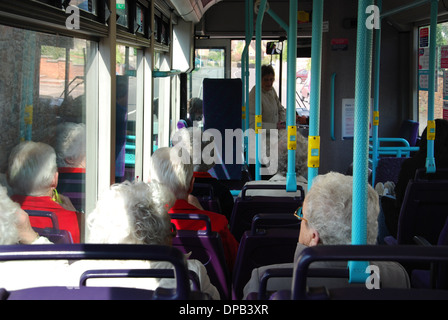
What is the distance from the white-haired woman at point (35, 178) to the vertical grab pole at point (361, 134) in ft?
4.49

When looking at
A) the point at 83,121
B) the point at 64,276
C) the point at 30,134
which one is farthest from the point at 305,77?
the point at 64,276

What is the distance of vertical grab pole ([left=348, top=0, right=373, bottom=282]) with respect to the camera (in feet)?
4.66

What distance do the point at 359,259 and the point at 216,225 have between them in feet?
4.85

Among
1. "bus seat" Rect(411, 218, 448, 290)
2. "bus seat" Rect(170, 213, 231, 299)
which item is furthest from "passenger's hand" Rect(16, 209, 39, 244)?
"bus seat" Rect(411, 218, 448, 290)

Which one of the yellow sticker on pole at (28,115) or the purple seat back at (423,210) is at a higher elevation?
the yellow sticker on pole at (28,115)

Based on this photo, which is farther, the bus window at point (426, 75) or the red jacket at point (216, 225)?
the bus window at point (426, 75)

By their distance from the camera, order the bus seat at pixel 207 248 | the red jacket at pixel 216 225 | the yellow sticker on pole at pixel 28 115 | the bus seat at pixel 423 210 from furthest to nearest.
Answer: the bus seat at pixel 423 210 → the red jacket at pixel 216 225 → the yellow sticker on pole at pixel 28 115 → the bus seat at pixel 207 248

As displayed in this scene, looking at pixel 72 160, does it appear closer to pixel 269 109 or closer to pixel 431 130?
pixel 431 130

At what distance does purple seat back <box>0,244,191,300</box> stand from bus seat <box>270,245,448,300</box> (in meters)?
0.19

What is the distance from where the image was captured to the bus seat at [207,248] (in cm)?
212

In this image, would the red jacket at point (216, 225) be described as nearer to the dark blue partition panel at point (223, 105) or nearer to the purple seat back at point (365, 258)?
the purple seat back at point (365, 258)

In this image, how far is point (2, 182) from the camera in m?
2.12

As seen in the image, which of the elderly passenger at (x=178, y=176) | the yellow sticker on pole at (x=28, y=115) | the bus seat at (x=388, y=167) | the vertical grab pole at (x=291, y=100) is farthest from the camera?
the bus seat at (x=388, y=167)

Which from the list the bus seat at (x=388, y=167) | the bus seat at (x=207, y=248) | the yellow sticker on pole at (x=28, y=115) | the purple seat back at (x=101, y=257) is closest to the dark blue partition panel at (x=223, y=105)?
the bus seat at (x=388, y=167)
